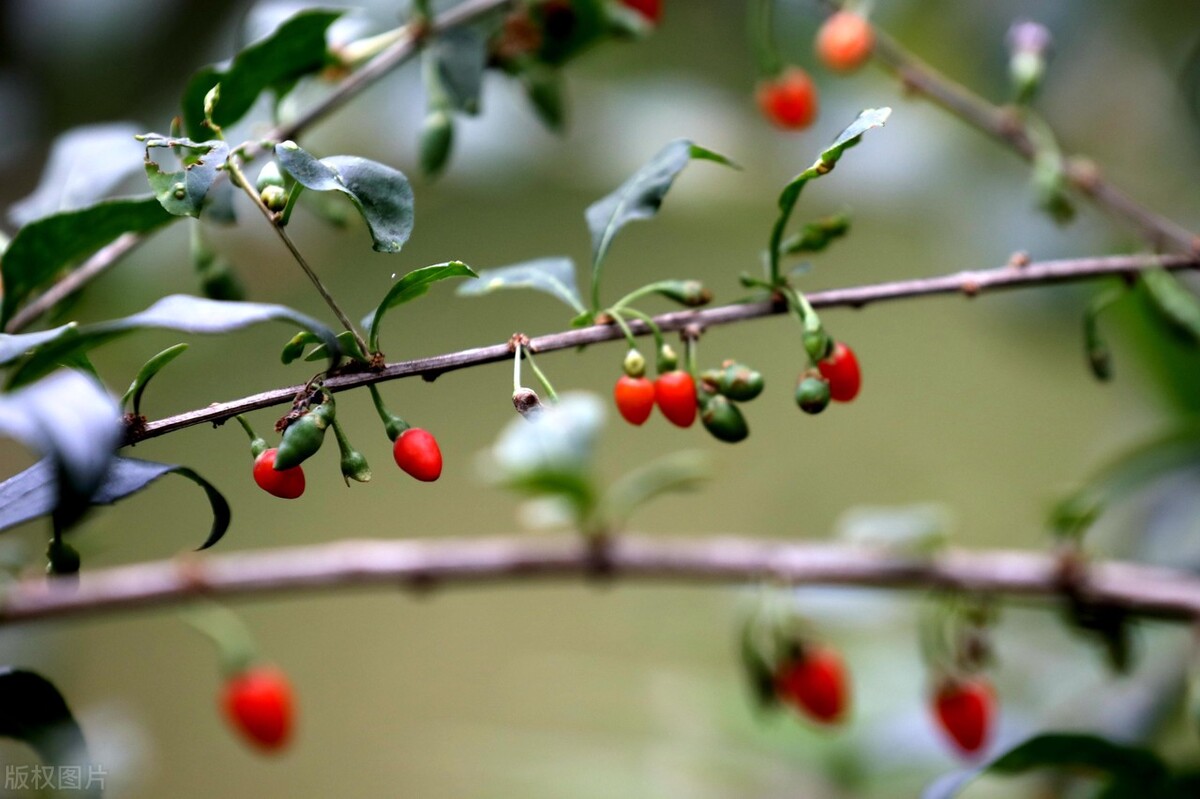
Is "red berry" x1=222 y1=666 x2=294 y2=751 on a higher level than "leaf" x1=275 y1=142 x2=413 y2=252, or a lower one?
lower

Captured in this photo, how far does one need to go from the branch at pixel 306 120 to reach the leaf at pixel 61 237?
82 millimetres

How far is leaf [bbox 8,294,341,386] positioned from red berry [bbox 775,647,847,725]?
0.51m

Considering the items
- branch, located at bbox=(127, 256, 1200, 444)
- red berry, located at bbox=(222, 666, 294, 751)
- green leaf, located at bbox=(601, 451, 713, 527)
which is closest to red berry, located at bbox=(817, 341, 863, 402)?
branch, located at bbox=(127, 256, 1200, 444)

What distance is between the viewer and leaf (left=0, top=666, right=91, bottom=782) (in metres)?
0.45

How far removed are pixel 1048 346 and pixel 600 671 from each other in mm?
871

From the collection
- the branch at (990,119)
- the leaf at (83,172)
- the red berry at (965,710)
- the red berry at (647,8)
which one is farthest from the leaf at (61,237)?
the red berry at (965,710)

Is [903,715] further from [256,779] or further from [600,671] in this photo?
[256,779]

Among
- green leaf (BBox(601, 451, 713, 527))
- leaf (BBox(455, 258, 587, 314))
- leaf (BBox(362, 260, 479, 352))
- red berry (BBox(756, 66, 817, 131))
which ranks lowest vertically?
green leaf (BBox(601, 451, 713, 527))

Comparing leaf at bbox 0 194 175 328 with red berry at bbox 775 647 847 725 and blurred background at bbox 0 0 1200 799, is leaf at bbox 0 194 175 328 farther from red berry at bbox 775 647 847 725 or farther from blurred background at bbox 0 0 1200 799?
red berry at bbox 775 647 847 725

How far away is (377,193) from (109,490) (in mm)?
146

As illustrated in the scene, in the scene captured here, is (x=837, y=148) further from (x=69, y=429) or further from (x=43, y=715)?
(x=43, y=715)

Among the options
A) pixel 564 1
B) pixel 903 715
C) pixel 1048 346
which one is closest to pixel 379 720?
pixel 903 715

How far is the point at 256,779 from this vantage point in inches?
71.0

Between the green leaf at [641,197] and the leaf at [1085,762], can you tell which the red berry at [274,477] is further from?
the leaf at [1085,762]
